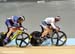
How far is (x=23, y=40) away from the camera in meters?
6.91

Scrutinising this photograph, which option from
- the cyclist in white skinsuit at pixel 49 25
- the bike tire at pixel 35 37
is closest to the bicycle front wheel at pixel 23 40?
the bike tire at pixel 35 37

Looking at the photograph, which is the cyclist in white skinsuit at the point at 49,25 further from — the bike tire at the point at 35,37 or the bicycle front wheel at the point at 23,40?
the bicycle front wheel at the point at 23,40

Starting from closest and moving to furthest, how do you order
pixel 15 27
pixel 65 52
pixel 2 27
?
pixel 65 52 → pixel 15 27 → pixel 2 27

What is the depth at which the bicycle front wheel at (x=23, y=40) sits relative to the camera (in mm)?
6867

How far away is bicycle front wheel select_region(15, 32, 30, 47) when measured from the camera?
270 inches

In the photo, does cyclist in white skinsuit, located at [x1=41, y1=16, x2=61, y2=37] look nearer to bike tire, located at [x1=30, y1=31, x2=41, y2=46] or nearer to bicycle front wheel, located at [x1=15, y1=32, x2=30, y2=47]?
bike tire, located at [x1=30, y1=31, x2=41, y2=46]

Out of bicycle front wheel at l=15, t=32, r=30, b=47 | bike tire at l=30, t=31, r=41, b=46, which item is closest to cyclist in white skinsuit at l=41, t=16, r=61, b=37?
bike tire at l=30, t=31, r=41, b=46

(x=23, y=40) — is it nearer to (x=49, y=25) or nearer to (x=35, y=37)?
(x=35, y=37)

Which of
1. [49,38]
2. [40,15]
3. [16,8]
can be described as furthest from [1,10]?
[49,38]

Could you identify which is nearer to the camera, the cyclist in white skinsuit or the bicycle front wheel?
the bicycle front wheel

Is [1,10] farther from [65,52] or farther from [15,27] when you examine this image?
[65,52]

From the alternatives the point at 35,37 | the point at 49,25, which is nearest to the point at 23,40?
the point at 35,37

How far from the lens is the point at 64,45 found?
7184mm

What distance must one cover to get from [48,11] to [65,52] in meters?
2.05
